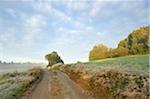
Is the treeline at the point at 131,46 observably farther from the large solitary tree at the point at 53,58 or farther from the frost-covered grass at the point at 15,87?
the frost-covered grass at the point at 15,87

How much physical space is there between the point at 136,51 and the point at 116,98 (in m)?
70.9

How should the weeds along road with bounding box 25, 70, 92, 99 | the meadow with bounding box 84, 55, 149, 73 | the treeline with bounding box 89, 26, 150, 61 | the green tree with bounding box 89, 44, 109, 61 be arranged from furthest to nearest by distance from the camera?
the green tree with bounding box 89, 44, 109, 61 → the treeline with bounding box 89, 26, 150, 61 → the meadow with bounding box 84, 55, 149, 73 → the weeds along road with bounding box 25, 70, 92, 99

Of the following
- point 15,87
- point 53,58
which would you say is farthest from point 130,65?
point 53,58

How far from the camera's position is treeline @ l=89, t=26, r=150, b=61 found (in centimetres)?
7938

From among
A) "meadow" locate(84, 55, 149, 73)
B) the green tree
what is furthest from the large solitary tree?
"meadow" locate(84, 55, 149, 73)

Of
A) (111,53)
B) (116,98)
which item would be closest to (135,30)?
(111,53)

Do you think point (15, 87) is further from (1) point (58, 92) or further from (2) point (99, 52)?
(2) point (99, 52)

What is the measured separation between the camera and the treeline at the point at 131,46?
7938 centimetres

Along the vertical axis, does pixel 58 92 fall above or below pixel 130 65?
below

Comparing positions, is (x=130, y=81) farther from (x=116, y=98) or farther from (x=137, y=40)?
(x=137, y=40)

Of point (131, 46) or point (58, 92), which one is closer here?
Result: point (58, 92)

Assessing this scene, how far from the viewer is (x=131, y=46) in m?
86.2

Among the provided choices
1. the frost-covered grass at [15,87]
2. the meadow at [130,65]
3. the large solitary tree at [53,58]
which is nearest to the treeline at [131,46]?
the meadow at [130,65]

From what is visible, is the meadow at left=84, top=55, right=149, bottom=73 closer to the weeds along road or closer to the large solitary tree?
the weeds along road
